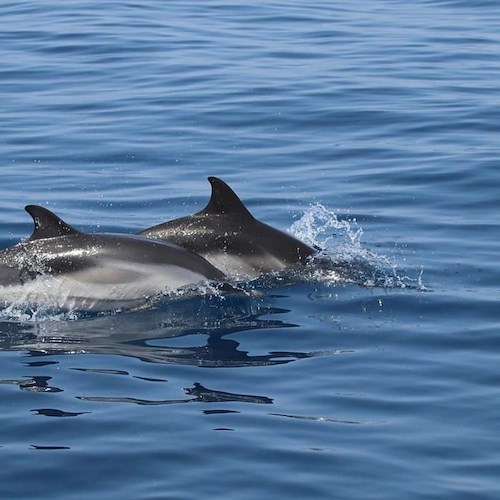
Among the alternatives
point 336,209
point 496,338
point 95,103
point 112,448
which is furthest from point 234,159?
point 112,448

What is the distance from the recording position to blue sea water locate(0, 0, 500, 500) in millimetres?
9750

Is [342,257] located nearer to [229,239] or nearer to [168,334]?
[229,239]

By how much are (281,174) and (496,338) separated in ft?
23.3

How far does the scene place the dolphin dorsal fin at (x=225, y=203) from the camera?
14.3 metres

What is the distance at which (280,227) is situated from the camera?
55.1ft

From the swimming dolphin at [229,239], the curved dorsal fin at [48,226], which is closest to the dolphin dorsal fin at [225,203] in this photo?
the swimming dolphin at [229,239]

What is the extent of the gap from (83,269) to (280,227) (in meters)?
3.99

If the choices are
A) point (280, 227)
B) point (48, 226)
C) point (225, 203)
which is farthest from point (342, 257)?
point (48, 226)

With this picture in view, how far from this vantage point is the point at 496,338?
12336mm

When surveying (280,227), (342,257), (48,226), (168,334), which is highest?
(48,226)

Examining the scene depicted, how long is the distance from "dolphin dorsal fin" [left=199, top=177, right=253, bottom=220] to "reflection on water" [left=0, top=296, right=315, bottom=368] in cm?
117

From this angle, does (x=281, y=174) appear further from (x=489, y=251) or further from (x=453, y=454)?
(x=453, y=454)

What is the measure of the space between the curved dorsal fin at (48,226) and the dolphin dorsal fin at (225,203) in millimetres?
1611

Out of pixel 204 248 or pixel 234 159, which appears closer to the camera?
pixel 204 248
